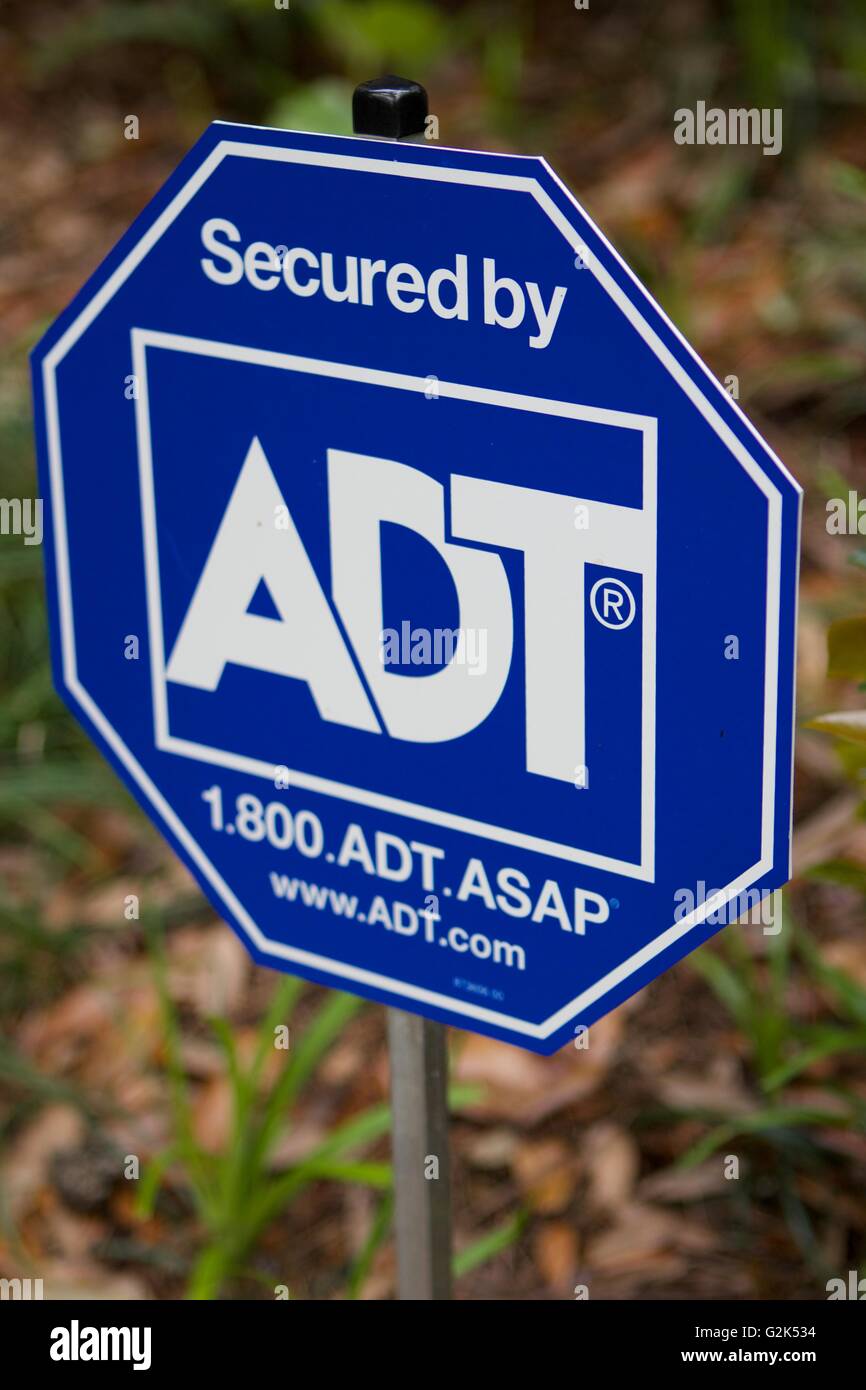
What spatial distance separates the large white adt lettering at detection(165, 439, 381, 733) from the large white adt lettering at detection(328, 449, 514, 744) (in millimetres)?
19

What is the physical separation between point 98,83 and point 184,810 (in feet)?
12.7

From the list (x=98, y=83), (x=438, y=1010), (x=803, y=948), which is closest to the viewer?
(x=438, y=1010)

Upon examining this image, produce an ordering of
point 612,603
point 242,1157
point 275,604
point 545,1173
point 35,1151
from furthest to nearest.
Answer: point 35,1151 < point 545,1173 < point 242,1157 < point 275,604 < point 612,603

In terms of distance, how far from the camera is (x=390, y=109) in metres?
0.99

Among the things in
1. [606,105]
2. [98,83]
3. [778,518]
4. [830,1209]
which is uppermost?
[98,83]

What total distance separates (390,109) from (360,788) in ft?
1.40

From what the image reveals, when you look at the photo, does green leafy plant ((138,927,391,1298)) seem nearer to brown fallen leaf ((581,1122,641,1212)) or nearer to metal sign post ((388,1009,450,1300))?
brown fallen leaf ((581,1122,641,1212))

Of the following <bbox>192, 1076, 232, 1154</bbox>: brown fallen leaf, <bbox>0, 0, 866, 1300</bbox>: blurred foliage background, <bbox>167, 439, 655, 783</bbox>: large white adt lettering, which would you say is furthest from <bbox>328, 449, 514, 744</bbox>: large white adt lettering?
<bbox>192, 1076, 232, 1154</bbox>: brown fallen leaf

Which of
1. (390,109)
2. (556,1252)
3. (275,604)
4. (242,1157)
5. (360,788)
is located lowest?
(556,1252)

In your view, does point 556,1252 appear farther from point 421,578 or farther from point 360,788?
point 421,578

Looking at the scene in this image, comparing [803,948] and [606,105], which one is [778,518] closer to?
[803,948]

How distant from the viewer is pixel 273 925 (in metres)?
1.24

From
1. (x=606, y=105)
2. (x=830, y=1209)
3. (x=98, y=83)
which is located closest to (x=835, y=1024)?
(x=830, y=1209)

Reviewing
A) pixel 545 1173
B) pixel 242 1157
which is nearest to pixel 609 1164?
pixel 545 1173
